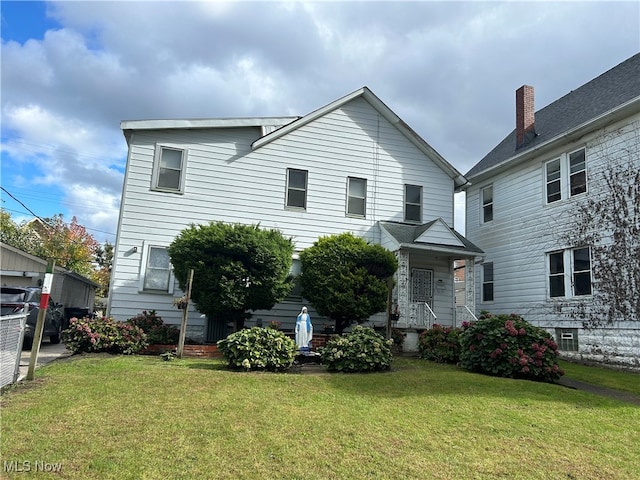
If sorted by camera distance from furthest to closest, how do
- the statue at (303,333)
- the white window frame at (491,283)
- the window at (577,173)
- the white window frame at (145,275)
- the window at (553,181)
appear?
1. the white window frame at (491,283)
2. the window at (553,181)
3. the window at (577,173)
4. the white window frame at (145,275)
5. the statue at (303,333)

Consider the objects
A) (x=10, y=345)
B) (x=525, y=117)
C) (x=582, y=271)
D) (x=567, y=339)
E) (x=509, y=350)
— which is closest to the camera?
(x=10, y=345)

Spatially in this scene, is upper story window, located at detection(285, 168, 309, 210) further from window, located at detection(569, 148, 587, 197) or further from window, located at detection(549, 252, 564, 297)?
window, located at detection(569, 148, 587, 197)

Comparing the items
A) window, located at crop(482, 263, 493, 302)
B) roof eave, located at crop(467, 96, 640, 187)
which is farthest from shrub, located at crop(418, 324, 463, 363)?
roof eave, located at crop(467, 96, 640, 187)

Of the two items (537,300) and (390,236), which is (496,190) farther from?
(390,236)

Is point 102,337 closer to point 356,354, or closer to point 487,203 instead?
point 356,354

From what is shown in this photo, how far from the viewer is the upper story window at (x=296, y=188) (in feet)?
52.3

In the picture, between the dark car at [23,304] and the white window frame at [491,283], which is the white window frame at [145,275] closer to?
the dark car at [23,304]

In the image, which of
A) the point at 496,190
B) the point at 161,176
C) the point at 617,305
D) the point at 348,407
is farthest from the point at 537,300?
the point at 161,176

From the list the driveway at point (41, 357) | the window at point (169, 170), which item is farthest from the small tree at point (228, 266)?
the driveway at point (41, 357)

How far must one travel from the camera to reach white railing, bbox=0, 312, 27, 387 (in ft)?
21.0

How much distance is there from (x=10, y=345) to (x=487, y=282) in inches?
667

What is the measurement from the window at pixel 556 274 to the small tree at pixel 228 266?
9.62 metres

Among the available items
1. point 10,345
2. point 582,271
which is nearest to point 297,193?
point 582,271

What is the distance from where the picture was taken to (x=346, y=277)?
1330 cm
